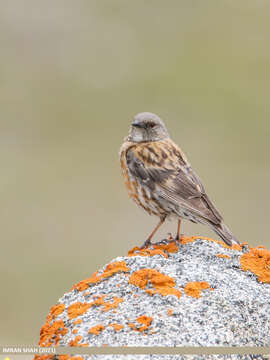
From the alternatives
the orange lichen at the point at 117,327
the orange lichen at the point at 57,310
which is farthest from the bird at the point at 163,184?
A: the orange lichen at the point at 117,327

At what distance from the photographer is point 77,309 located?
268 inches

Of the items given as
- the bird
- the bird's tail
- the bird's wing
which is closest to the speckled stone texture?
the bird's tail

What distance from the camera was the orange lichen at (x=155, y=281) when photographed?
6.82 m

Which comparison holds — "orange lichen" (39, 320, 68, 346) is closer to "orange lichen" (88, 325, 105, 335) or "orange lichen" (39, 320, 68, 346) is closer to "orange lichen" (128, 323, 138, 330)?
"orange lichen" (88, 325, 105, 335)

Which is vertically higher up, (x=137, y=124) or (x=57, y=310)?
(x=137, y=124)

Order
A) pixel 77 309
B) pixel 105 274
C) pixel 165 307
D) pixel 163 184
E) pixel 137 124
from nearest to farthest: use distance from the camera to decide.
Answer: pixel 165 307
pixel 77 309
pixel 105 274
pixel 163 184
pixel 137 124

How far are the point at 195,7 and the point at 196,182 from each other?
35912 mm

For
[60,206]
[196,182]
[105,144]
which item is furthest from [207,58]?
[196,182]

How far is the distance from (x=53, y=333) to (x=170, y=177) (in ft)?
9.09

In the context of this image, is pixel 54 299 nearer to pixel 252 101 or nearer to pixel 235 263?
pixel 235 263

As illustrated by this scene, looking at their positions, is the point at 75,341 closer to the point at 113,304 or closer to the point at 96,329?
the point at 96,329

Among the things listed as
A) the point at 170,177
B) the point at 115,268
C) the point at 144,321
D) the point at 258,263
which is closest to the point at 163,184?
the point at 170,177

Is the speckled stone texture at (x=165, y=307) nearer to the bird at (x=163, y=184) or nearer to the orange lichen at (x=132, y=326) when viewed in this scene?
the orange lichen at (x=132, y=326)

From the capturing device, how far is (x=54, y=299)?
1625 centimetres
